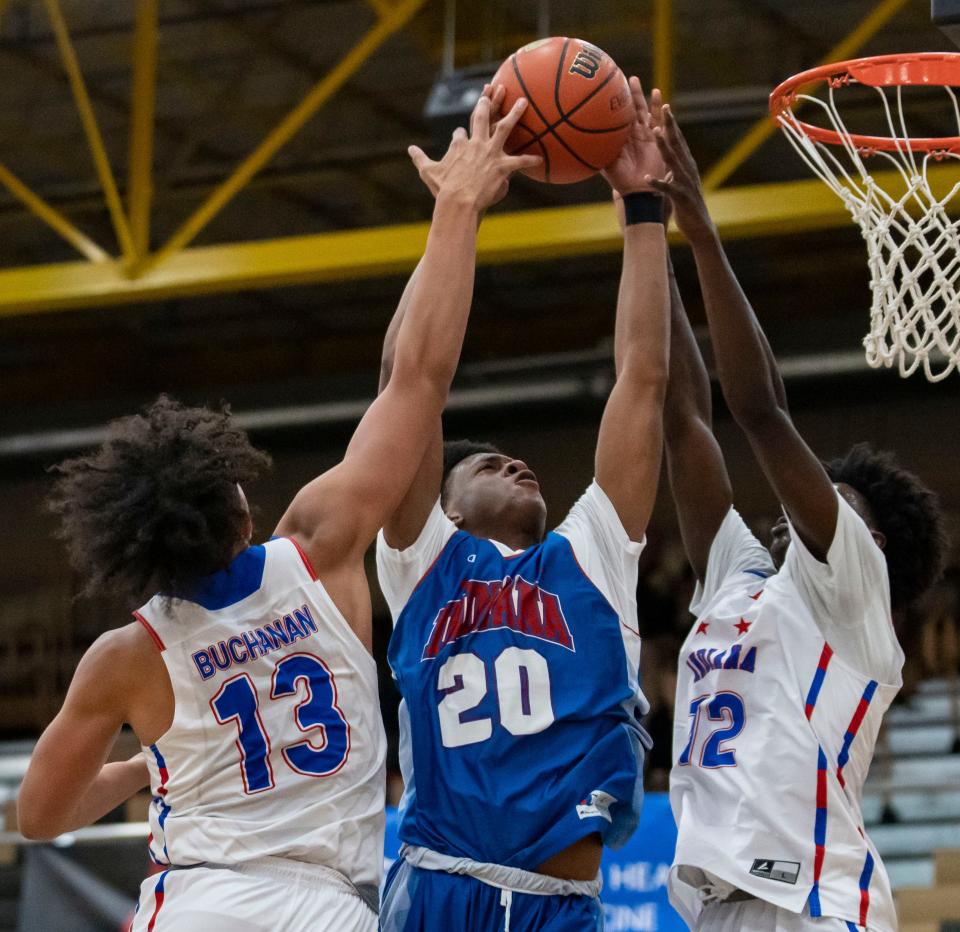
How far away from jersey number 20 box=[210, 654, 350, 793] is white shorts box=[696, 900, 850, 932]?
119cm

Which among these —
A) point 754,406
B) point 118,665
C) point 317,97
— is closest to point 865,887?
point 754,406

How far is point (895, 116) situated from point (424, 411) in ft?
31.2

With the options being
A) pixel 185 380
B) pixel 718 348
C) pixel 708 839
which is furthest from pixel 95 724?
pixel 185 380

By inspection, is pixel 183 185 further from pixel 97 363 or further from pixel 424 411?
pixel 424 411

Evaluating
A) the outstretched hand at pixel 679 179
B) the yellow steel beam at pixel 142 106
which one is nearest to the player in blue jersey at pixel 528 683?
the outstretched hand at pixel 679 179

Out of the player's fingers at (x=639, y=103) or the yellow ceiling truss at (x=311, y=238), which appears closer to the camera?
the player's fingers at (x=639, y=103)

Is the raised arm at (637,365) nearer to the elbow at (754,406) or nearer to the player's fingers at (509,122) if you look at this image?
the elbow at (754,406)

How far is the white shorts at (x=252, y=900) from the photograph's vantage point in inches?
129

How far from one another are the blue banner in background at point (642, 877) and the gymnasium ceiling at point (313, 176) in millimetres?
4008

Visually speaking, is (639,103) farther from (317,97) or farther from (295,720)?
(317,97)

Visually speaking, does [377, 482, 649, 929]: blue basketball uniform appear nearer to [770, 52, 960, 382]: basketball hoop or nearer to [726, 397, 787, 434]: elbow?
[726, 397, 787, 434]: elbow

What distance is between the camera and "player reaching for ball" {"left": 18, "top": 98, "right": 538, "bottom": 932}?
10.9 feet

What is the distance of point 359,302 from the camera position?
663 inches

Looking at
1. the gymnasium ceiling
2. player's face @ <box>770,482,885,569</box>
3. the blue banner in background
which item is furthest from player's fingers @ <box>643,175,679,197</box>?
the gymnasium ceiling
